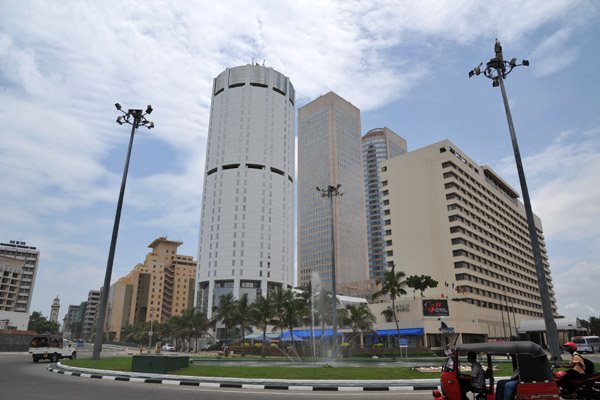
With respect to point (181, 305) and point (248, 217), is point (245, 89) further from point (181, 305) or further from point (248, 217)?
point (181, 305)

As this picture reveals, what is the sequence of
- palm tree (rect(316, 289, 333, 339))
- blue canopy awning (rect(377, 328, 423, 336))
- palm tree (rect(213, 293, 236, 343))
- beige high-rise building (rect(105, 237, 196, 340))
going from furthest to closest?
beige high-rise building (rect(105, 237, 196, 340))
palm tree (rect(213, 293, 236, 343))
blue canopy awning (rect(377, 328, 423, 336))
palm tree (rect(316, 289, 333, 339))

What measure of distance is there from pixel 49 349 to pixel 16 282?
303 feet

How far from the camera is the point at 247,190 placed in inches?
4911

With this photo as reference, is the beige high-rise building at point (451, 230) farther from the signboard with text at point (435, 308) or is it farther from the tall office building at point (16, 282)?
the tall office building at point (16, 282)

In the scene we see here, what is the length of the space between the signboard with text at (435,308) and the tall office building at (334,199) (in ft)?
361

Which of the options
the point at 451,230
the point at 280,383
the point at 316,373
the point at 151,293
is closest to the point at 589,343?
the point at 451,230

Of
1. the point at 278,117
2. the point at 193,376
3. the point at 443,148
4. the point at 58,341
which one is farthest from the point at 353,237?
the point at 193,376

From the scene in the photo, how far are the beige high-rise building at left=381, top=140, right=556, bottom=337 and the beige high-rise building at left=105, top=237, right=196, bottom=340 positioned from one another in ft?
359

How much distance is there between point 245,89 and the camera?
446 feet

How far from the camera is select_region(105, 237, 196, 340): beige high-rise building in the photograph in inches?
6501

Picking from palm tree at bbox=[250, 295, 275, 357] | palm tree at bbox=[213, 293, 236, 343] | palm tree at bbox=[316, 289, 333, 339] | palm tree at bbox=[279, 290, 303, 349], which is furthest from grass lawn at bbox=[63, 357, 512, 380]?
palm tree at bbox=[213, 293, 236, 343]

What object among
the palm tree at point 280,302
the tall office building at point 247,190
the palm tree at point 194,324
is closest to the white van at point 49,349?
the palm tree at point 280,302

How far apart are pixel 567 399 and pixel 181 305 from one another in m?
177

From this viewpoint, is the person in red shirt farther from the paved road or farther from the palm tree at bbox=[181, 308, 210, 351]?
the palm tree at bbox=[181, 308, 210, 351]
